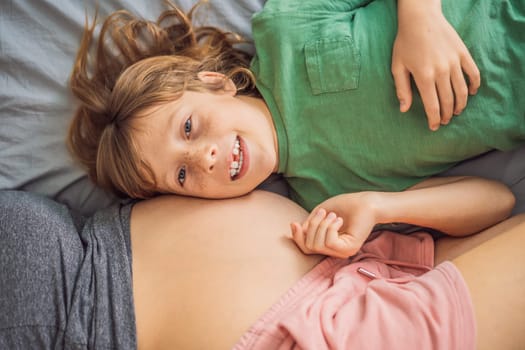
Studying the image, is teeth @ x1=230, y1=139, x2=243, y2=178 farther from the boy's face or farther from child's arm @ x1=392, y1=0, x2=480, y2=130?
child's arm @ x1=392, y1=0, x2=480, y2=130

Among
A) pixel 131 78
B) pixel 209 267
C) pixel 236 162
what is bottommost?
pixel 209 267

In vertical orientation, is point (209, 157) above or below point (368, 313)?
above

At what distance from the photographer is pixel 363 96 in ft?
3.43

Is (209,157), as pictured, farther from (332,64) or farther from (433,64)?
(433,64)

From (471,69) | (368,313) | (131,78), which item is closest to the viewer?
(368,313)

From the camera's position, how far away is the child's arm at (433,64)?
3.20 feet

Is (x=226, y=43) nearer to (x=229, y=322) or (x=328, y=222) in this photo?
(x=328, y=222)

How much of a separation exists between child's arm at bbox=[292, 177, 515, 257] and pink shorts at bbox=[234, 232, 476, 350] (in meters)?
0.07

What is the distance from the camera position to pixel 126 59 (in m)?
Answer: 1.18

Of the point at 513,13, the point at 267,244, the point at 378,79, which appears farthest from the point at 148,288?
the point at 513,13

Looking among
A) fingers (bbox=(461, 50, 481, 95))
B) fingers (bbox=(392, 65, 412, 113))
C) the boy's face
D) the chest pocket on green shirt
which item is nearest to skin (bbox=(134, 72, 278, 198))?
the boy's face

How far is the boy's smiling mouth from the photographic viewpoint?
1032mm

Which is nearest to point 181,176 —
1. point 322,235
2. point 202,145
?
point 202,145

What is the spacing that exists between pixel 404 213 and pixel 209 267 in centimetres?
35
